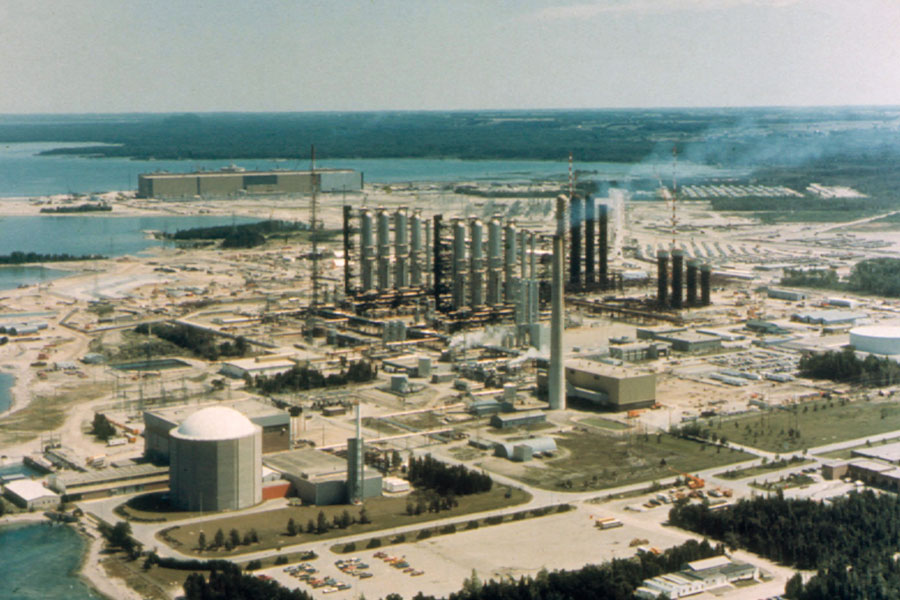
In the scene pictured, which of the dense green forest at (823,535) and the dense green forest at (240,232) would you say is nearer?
the dense green forest at (823,535)

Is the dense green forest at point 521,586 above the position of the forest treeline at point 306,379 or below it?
below

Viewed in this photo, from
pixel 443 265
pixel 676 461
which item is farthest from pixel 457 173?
pixel 676 461

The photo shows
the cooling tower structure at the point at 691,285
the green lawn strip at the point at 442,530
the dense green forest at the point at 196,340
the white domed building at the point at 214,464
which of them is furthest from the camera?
the cooling tower structure at the point at 691,285

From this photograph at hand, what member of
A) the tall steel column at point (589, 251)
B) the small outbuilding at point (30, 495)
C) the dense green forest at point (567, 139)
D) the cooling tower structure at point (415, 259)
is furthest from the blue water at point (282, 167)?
the small outbuilding at point (30, 495)

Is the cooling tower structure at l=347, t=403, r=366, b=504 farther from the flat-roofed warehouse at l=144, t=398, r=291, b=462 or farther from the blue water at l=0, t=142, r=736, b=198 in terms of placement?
the blue water at l=0, t=142, r=736, b=198

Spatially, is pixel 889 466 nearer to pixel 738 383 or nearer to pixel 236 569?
pixel 738 383

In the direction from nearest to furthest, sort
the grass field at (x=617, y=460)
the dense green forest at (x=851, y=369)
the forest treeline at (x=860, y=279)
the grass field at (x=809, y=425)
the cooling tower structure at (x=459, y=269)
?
the grass field at (x=617, y=460), the grass field at (x=809, y=425), the dense green forest at (x=851, y=369), the cooling tower structure at (x=459, y=269), the forest treeline at (x=860, y=279)

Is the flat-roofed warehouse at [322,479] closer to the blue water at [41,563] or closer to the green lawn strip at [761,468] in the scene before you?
the blue water at [41,563]
